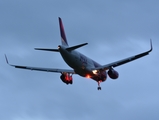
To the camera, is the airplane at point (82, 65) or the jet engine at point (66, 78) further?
the jet engine at point (66, 78)

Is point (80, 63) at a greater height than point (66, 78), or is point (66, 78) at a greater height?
point (80, 63)

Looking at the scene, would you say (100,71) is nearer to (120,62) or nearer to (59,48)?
(120,62)

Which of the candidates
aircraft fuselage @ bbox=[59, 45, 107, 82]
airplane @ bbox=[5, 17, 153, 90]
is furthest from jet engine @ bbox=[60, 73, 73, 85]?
aircraft fuselage @ bbox=[59, 45, 107, 82]

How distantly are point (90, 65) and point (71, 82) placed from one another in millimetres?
4957

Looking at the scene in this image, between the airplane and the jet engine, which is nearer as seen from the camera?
the airplane

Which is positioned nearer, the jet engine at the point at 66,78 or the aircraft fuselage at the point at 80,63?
the aircraft fuselage at the point at 80,63

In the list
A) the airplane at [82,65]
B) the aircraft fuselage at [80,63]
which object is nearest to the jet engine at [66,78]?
the airplane at [82,65]

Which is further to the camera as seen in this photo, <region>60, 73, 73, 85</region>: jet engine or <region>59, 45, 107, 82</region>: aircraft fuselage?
<region>60, 73, 73, 85</region>: jet engine

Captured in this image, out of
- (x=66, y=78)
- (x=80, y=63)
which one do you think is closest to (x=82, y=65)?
(x=80, y=63)

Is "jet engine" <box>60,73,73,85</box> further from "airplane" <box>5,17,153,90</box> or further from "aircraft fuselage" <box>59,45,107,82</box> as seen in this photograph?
"aircraft fuselage" <box>59,45,107,82</box>

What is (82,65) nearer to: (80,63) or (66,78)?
(80,63)

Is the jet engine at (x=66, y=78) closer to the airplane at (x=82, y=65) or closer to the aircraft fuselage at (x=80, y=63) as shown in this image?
the airplane at (x=82, y=65)

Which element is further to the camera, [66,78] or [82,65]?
[66,78]

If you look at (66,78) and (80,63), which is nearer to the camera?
(80,63)
